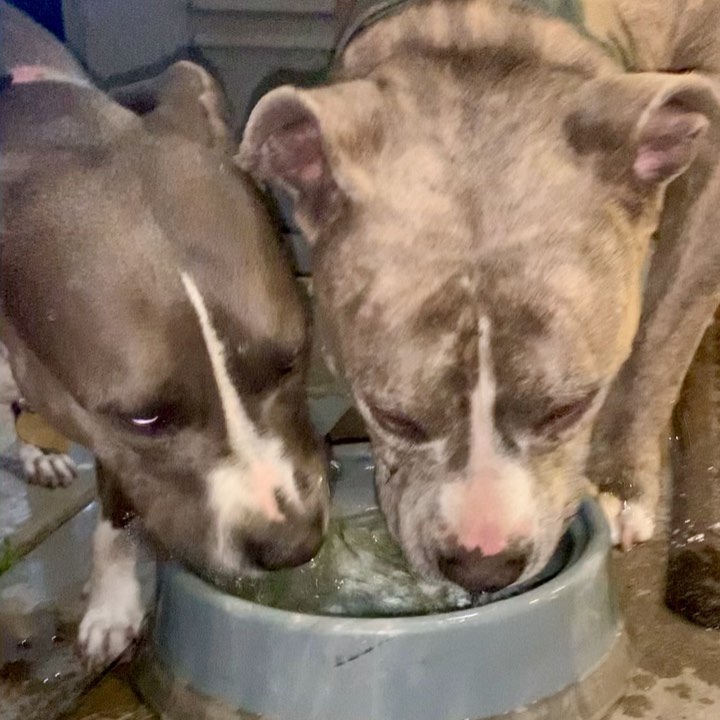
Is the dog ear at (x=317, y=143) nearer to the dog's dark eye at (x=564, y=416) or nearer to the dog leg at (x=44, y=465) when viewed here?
the dog's dark eye at (x=564, y=416)

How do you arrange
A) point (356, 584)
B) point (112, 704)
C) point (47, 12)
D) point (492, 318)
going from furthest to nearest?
point (47, 12)
point (356, 584)
point (112, 704)
point (492, 318)

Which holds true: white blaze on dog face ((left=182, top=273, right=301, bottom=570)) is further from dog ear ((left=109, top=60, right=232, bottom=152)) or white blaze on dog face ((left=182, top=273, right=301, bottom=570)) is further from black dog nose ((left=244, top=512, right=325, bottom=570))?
dog ear ((left=109, top=60, right=232, bottom=152))

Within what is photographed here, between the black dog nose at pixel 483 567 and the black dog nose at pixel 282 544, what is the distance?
17 centimetres

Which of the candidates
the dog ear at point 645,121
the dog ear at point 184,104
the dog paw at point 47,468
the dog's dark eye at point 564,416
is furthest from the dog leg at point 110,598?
the dog ear at point 645,121

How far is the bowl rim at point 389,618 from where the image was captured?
1222mm

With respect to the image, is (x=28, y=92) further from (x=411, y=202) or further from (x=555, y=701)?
(x=555, y=701)

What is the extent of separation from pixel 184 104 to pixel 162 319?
1.17ft

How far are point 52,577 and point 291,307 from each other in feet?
2.08

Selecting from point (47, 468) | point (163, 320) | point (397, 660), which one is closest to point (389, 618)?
point (397, 660)

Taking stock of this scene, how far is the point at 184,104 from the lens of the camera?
1446 mm

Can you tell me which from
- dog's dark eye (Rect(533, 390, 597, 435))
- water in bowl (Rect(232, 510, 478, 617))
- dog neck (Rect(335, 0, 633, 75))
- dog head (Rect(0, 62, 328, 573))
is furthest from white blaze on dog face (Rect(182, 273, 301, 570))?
dog neck (Rect(335, 0, 633, 75))

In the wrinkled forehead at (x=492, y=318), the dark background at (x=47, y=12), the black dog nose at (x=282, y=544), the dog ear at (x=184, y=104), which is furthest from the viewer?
the dark background at (x=47, y=12)

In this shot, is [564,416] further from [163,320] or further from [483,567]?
[163,320]

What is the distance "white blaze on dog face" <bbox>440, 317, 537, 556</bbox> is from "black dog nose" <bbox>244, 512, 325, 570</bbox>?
18 cm
